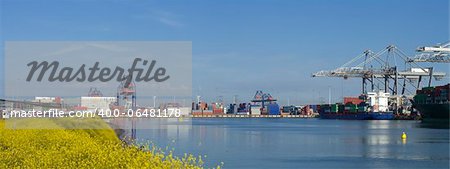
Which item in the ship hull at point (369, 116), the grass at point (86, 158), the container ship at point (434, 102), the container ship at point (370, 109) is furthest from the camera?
the ship hull at point (369, 116)

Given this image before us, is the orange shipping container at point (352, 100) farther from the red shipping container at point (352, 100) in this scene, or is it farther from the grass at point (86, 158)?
the grass at point (86, 158)

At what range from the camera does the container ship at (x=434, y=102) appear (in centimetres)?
10981

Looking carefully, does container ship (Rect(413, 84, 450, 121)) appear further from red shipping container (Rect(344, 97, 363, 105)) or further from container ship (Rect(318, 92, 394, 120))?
red shipping container (Rect(344, 97, 363, 105))

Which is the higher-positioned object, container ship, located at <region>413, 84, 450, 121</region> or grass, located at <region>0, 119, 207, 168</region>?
container ship, located at <region>413, 84, 450, 121</region>

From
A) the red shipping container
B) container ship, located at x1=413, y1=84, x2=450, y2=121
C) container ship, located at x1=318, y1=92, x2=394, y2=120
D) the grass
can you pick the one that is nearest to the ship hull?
container ship, located at x1=318, y1=92, x2=394, y2=120

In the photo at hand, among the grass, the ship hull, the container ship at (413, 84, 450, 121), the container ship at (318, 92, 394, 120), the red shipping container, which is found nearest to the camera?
the grass

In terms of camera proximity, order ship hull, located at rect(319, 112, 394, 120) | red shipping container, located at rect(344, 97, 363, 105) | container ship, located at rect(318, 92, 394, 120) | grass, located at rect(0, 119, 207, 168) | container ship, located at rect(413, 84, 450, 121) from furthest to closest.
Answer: red shipping container, located at rect(344, 97, 363, 105) → ship hull, located at rect(319, 112, 394, 120) → container ship, located at rect(318, 92, 394, 120) → container ship, located at rect(413, 84, 450, 121) → grass, located at rect(0, 119, 207, 168)

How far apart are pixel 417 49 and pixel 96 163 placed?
302 ft

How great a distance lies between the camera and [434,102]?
378ft

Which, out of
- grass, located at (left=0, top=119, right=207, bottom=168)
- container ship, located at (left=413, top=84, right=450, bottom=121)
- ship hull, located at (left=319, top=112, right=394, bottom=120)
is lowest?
ship hull, located at (left=319, top=112, right=394, bottom=120)

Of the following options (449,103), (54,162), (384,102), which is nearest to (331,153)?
(54,162)

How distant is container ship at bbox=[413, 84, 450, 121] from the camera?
360 ft

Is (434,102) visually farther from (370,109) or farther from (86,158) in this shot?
(86,158)

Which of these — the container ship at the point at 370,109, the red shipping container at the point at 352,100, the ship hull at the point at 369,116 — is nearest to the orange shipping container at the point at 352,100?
the red shipping container at the point at 352,100
